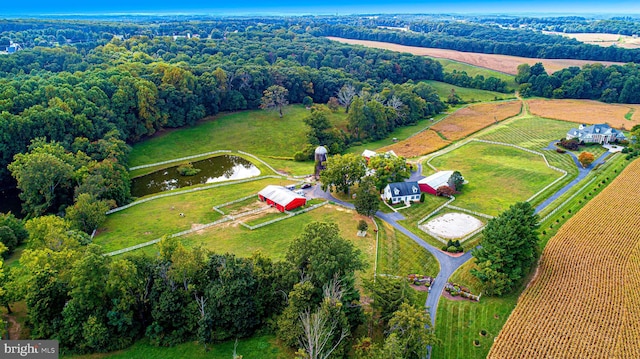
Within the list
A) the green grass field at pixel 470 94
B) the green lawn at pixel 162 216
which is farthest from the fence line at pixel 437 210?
the green grass field at pixel 470 94

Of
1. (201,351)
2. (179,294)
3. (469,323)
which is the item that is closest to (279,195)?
(179,294)

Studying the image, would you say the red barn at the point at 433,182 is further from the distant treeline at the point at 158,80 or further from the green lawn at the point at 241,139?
the distant treeline at the point at 158,80

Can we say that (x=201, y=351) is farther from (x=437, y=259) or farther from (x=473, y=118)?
(x=473, y=118)

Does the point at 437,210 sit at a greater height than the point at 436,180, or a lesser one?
lesser

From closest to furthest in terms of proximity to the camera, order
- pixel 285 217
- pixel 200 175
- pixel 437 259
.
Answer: pixel 437 259, pixel 285 217, pixel 200 175

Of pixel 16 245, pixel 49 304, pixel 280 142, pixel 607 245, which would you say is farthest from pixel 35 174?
pixel 607 245

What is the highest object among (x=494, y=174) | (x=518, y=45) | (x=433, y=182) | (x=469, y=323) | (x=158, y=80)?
(x=518, y=45)

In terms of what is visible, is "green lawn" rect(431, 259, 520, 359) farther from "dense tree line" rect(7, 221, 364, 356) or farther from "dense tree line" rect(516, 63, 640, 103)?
"dense tree line" rect(516, 63, 640, 103)

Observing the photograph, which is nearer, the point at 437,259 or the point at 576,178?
the point at 437,259
